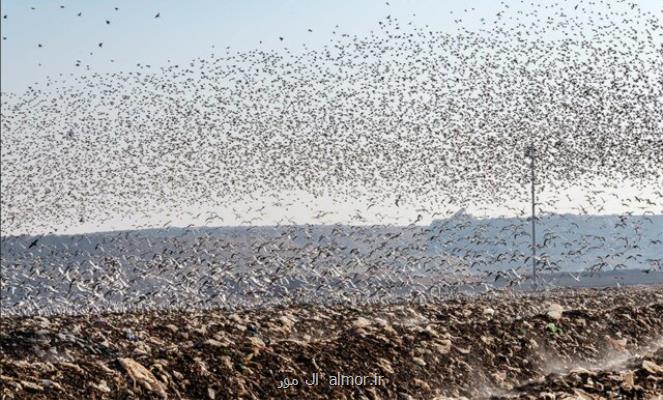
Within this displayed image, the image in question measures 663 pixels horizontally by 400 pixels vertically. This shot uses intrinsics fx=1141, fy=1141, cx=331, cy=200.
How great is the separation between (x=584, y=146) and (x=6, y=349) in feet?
72.2

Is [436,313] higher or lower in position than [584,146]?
lower

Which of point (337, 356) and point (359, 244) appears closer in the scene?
point (337, 356)

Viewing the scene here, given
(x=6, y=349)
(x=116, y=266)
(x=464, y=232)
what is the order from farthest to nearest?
(x=464, y=232) → (x=116, y=266) → (x=6, y=349)

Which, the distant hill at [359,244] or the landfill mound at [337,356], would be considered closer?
the landfill mound at [337,356]

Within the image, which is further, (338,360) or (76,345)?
(76,345)

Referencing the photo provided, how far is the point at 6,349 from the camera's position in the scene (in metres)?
19.7

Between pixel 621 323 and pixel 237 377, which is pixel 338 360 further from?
pixel 621 323

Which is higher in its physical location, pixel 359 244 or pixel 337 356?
pixel 337 356

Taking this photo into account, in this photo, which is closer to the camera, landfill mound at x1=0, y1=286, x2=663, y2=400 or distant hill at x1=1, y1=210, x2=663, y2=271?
landfill mound at x1=0, y1=286, x2=663, y2=400

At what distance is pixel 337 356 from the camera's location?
1620 cm

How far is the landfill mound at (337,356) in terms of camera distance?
45.8 ft

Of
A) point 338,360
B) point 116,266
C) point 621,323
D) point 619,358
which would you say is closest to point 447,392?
point 338,360

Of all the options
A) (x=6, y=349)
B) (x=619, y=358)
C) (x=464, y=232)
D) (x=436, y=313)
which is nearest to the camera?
(x=6, y=349)

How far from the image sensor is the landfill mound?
45.8ft
